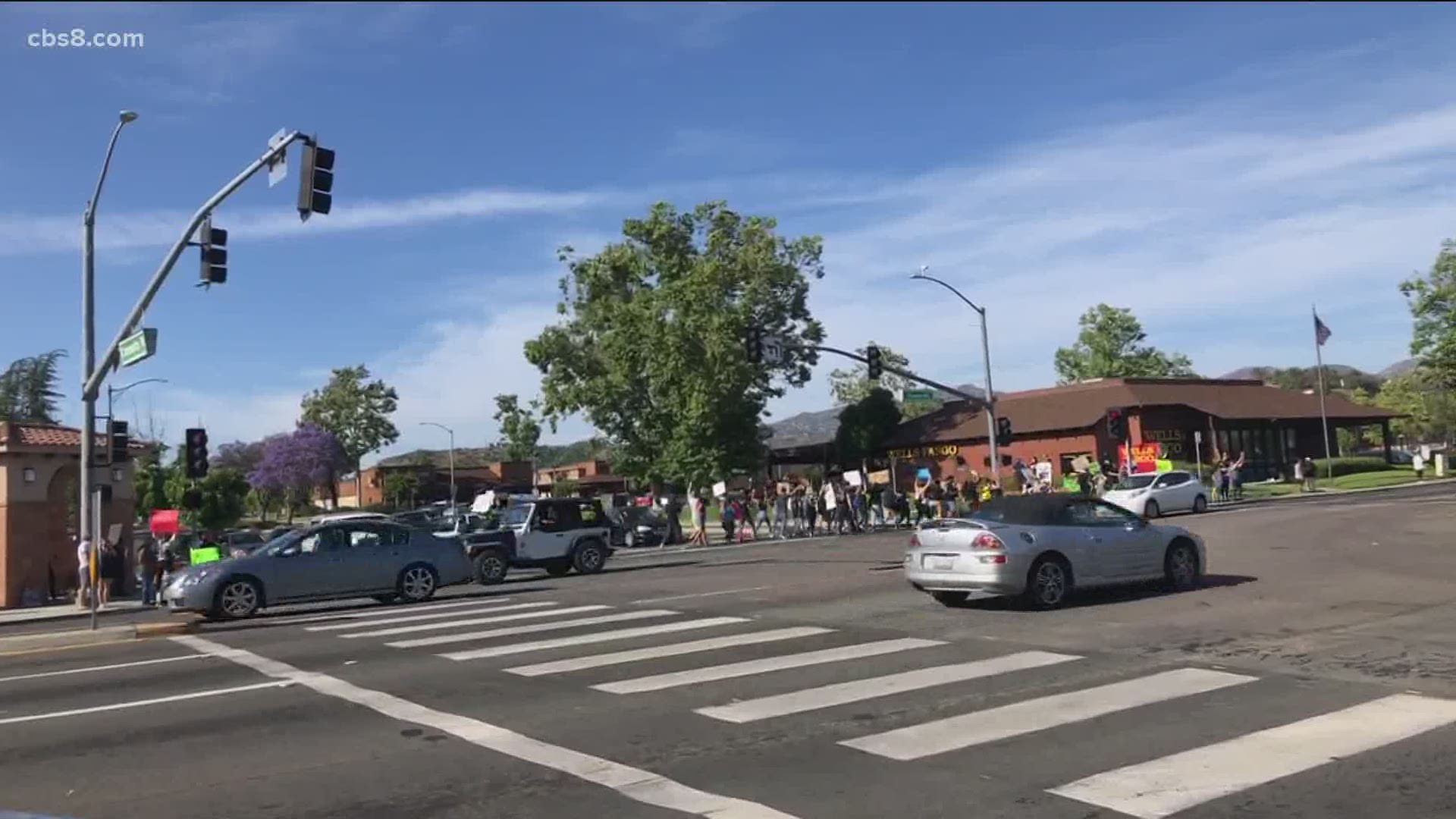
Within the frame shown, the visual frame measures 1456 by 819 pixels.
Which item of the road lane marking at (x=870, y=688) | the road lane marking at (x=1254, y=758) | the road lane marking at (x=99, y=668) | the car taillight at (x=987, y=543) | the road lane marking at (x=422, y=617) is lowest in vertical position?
the road lane marking at (x=1254, y=758)

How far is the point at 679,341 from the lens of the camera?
55.2 meters

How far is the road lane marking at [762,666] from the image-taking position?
10.2 metres

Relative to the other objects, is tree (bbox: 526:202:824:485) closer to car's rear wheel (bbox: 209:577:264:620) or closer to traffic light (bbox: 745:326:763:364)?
traffic light (bbox: 745:326:763:364)

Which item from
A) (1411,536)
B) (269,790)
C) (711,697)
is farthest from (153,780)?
(1411,536)

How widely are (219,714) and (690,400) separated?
45.4 meters

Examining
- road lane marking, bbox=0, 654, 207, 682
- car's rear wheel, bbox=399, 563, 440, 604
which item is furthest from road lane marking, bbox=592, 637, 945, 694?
car's rear wheel, bbox=399, 563, 440, 604

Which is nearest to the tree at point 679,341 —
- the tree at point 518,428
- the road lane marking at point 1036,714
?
the tree at point 518,428

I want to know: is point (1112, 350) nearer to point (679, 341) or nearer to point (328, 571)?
point (679, 341)

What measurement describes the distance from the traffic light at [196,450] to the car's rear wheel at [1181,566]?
2113 cm

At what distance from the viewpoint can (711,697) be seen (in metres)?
9.52

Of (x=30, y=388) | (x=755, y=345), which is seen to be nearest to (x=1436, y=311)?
(x=755, y=345)

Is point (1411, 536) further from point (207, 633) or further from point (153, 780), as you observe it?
point (153, 780)

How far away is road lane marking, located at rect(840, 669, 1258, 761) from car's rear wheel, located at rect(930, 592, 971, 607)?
17.2 ft

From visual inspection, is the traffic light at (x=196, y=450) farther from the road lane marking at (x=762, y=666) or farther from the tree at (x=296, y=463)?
the tree at (x=296, y=463)
